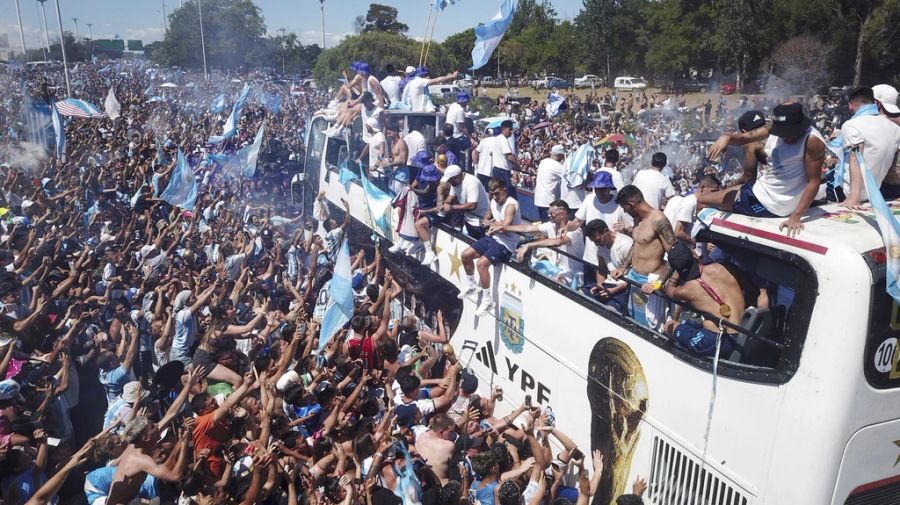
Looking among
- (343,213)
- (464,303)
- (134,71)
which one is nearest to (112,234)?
(343,213)

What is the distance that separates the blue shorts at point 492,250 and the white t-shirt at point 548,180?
2161 mm

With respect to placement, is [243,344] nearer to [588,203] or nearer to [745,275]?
[588,203]

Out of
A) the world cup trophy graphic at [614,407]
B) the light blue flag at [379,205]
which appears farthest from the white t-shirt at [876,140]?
the light blue flag at [379,205]

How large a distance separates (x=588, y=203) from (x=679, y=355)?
2597 millimetres

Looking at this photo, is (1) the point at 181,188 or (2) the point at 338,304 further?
(1) the point at 181,188

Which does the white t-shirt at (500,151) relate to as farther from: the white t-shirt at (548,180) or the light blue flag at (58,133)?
the light blue flag at (58,133)

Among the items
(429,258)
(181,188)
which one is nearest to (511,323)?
(429,258)

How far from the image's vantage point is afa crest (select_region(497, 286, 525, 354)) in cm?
504

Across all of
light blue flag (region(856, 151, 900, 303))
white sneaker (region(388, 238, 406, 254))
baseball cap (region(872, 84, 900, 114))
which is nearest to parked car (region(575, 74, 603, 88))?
white sneaker (region(388, 238, 406, 254))

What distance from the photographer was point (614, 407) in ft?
13.3

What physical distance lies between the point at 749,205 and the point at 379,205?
451 centimetres

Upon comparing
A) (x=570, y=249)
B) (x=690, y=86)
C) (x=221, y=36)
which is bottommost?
(x=570, y=249)

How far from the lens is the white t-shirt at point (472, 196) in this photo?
6.39 m

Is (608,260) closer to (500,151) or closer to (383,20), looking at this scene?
(500,151)
